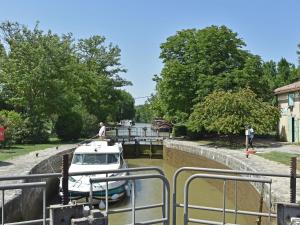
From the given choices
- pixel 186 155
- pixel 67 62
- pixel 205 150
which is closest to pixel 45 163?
pixel 205 150

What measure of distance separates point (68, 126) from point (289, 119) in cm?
1680

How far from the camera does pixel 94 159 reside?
67.1 feet

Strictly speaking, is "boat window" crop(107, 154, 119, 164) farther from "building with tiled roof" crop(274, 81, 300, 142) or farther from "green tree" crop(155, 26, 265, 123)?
"building with tiled roof" crop(274, 81, 300, 142)

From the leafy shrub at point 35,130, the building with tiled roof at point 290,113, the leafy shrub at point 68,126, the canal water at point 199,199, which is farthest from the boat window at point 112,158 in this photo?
the building with tiled roof at point 290,113

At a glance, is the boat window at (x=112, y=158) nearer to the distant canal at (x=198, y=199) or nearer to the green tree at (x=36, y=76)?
the distant canal at (x=198, y=199)

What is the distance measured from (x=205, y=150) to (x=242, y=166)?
843cm

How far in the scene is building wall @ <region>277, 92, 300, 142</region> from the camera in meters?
33.9

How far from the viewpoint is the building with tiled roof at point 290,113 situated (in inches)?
1334

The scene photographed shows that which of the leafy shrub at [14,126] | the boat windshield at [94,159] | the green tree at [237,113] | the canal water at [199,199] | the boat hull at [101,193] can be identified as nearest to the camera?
the canal water at [199,199]

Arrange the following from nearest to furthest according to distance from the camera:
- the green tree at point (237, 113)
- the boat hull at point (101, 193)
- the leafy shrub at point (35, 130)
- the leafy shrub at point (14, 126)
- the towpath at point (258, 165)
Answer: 1. the towpath at point (258, 165)
2. the boat hull at point (101, 193)
3. the leafy shrub at point (14, 126)
4. the green tree at point (237, 113)
5. the leafy shrub at point (35, 130)

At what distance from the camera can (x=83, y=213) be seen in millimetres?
6258

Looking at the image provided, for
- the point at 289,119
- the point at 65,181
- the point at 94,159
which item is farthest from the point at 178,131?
the point at 65,181

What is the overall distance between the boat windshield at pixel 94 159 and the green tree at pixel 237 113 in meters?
11.4

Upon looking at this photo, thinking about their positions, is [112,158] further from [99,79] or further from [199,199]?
[99,79]
